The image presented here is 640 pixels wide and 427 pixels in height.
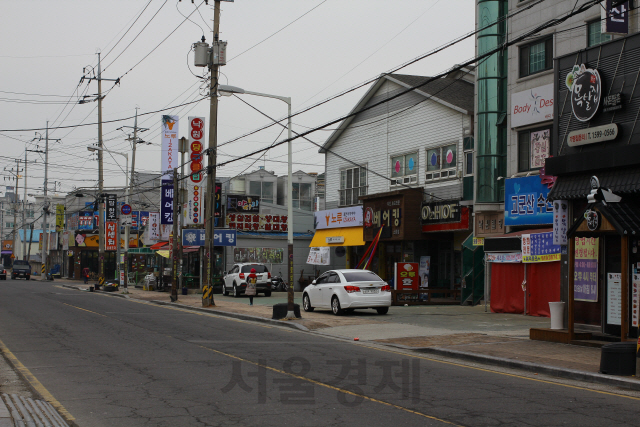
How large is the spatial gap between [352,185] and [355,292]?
624 inches

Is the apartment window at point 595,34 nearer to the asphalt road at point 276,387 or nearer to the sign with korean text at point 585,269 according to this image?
the sign with korean text at point 585,269

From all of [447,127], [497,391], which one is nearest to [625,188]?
[497,391]

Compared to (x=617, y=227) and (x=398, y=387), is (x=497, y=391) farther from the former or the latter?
(x=617, y=227)

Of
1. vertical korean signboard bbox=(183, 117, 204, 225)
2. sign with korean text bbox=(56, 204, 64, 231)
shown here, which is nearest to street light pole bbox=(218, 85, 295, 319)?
vertical korean signboard bbox=(183, 117, 204, 225)

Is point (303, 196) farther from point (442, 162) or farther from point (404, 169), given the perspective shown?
point (442, 162)

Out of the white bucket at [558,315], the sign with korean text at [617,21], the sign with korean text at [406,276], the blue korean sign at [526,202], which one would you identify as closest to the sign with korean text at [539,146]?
the blue korean sign at [526,202]

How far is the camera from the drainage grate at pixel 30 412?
7590 mm

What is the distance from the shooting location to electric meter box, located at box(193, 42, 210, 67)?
2892 centimetres

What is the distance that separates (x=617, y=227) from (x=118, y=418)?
1001 centimetres

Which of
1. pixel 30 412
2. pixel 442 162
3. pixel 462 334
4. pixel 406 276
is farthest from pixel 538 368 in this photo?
pixel 442 162

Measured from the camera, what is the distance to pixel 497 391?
A: 9.80 metres

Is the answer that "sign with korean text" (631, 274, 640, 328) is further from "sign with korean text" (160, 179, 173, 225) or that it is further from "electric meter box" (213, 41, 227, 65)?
"sign with korean text" (160, 179, 173, 225)

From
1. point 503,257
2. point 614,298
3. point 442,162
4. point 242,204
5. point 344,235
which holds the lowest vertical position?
point 614,298

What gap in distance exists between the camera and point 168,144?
165ft
